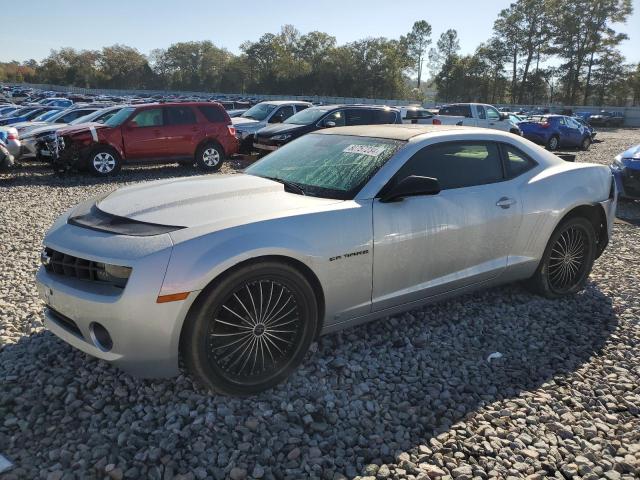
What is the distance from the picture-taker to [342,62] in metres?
77.2

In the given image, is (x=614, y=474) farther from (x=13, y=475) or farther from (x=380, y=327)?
(x=13, y=475)

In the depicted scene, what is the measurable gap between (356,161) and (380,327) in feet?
4.31

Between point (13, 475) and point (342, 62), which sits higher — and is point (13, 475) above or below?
below

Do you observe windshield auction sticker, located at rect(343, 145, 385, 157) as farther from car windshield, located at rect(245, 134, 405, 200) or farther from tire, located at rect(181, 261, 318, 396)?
tire, located at rect(181, 261, 318, 396)

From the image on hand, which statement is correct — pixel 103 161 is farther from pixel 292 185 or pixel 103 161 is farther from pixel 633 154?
pixel 633 154

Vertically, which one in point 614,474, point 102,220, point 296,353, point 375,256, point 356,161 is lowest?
point 614,474

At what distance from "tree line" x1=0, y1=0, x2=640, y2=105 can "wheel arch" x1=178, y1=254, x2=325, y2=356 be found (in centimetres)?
7086

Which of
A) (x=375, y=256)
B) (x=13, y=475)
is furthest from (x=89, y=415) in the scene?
(x=375, y=256)

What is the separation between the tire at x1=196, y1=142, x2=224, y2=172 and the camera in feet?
40.7

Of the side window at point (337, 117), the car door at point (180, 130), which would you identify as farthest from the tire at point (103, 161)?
the side window at point (337, 117)

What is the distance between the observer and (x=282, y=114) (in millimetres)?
15867

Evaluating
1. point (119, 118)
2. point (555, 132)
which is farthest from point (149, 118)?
point (555, 132)

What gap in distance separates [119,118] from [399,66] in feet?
232

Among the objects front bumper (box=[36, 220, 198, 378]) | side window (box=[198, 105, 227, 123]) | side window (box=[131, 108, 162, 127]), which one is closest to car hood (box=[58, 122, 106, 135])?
side window (box=[131, 108, 162, 127])
